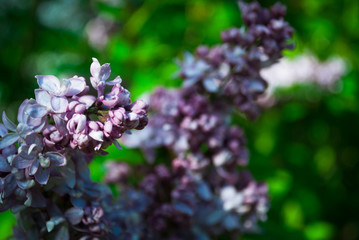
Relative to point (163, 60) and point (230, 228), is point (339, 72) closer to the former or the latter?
point (163, 60)

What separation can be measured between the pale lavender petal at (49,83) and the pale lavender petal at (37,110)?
0.03 m

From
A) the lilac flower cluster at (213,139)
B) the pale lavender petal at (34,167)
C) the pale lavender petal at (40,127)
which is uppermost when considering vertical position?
the lilac flower cluster at (213,139)

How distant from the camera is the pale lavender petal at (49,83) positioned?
79cm

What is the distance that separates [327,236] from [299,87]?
861 mm

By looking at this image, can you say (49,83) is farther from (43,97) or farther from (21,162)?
(21,162)

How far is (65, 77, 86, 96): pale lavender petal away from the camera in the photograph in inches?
30.8

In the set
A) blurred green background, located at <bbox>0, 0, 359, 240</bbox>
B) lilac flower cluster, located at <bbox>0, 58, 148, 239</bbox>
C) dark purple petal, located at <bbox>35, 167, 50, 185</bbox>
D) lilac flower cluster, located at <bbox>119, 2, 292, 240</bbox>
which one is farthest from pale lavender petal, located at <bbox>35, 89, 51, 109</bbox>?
blurred green background, located at <bbox>0, 0, 359, 240</bbox>

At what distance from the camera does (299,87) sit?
2.58 meters

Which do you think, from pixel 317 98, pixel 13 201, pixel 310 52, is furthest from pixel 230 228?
pixel 310 52

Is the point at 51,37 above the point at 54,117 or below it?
above

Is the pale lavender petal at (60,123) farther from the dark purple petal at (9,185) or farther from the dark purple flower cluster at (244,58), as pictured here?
the dark purple flower cluster at (244,58)

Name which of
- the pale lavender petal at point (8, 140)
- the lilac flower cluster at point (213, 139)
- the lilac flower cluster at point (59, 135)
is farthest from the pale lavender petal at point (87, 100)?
the lilac flower cluster at point (213, 139)

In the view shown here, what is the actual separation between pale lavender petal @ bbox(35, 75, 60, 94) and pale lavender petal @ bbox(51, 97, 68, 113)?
0.09 feet

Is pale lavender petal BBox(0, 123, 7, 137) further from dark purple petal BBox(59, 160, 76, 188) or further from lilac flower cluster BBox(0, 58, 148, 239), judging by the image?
dark purple petal BBox(59, 160, 76, 188)
